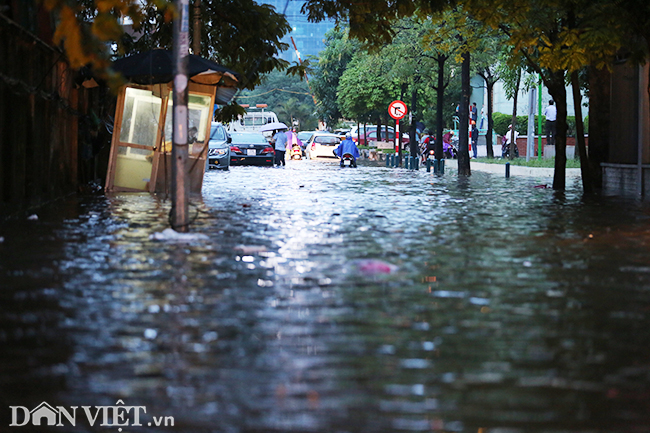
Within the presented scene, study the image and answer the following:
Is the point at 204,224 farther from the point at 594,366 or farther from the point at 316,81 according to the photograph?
the point at 316,81

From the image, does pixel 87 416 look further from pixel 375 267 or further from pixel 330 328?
pixel 375 267

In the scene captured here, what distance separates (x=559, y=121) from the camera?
26.5 m

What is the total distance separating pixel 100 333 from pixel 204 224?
334 inches

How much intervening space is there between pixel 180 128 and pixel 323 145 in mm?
45074

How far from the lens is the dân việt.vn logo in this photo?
4.70 metres

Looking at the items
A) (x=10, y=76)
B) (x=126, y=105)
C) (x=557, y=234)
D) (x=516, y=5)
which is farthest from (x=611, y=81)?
(x=10, y=76)

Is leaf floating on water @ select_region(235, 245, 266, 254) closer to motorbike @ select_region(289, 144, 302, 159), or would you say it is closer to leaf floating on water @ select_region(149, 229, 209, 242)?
leaf floating on water @ select_region(149, 229, 209, 242)

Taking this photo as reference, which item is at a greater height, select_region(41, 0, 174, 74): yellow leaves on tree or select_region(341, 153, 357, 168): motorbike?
select_region(41, 0, 174, 74): yellow leaves on tree

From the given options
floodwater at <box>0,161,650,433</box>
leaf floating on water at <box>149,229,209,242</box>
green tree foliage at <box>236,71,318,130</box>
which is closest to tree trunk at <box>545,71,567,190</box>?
floodwater at <box>0,161,650,433</box>

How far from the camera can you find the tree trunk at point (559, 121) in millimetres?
26266

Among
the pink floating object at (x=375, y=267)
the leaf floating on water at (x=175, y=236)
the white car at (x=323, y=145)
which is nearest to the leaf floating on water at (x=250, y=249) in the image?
the leaf floating on water at (x=175, y=236)

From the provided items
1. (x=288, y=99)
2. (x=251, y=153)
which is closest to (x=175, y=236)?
(x=251, y=153)

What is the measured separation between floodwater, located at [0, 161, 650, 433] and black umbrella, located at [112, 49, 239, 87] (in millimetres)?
6453

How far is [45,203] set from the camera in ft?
58.7
